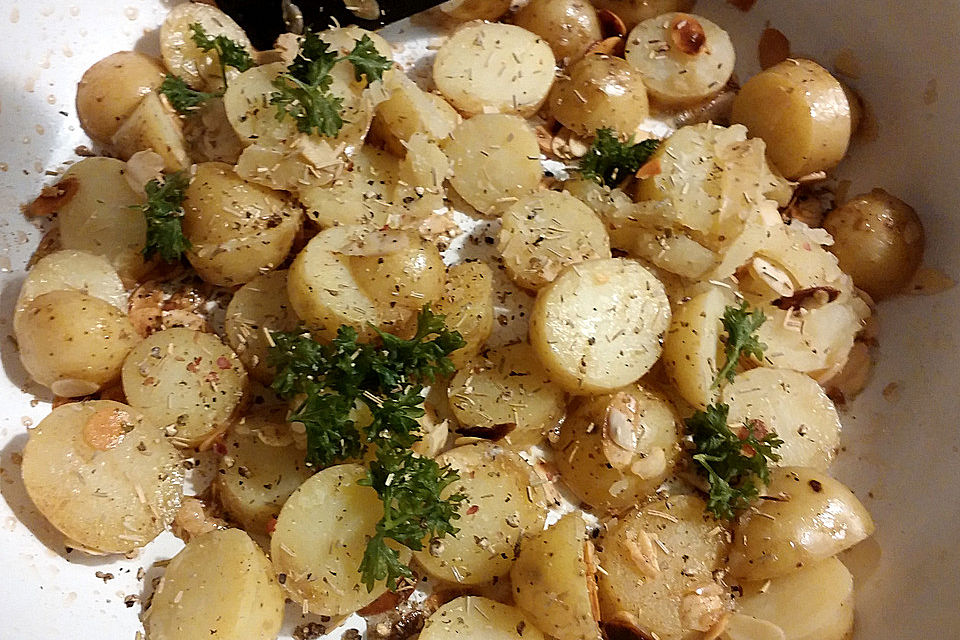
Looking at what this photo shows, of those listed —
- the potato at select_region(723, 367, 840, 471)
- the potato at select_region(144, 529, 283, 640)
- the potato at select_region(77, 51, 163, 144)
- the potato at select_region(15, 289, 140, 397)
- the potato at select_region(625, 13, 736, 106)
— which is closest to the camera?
the potato at select_region(144, 529, 283, 640)

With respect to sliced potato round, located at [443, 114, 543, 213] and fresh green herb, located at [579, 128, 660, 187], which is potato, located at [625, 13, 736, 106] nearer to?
fresh green herb, located at [579, 128, 660, 187]

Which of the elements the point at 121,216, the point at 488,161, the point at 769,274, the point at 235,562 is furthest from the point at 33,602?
the point at 769,274

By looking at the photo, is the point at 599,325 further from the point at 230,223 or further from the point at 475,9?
the point at 475,9

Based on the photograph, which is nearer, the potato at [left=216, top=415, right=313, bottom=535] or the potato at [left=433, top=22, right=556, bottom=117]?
the potato at [left=216, top=415, right=313, bottom=535]

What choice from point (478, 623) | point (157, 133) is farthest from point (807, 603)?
point (157, 133)

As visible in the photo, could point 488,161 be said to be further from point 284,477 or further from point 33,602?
point 33,602

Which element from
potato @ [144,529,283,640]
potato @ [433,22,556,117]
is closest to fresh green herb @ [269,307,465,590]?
potato @ [144,529,283,640]
